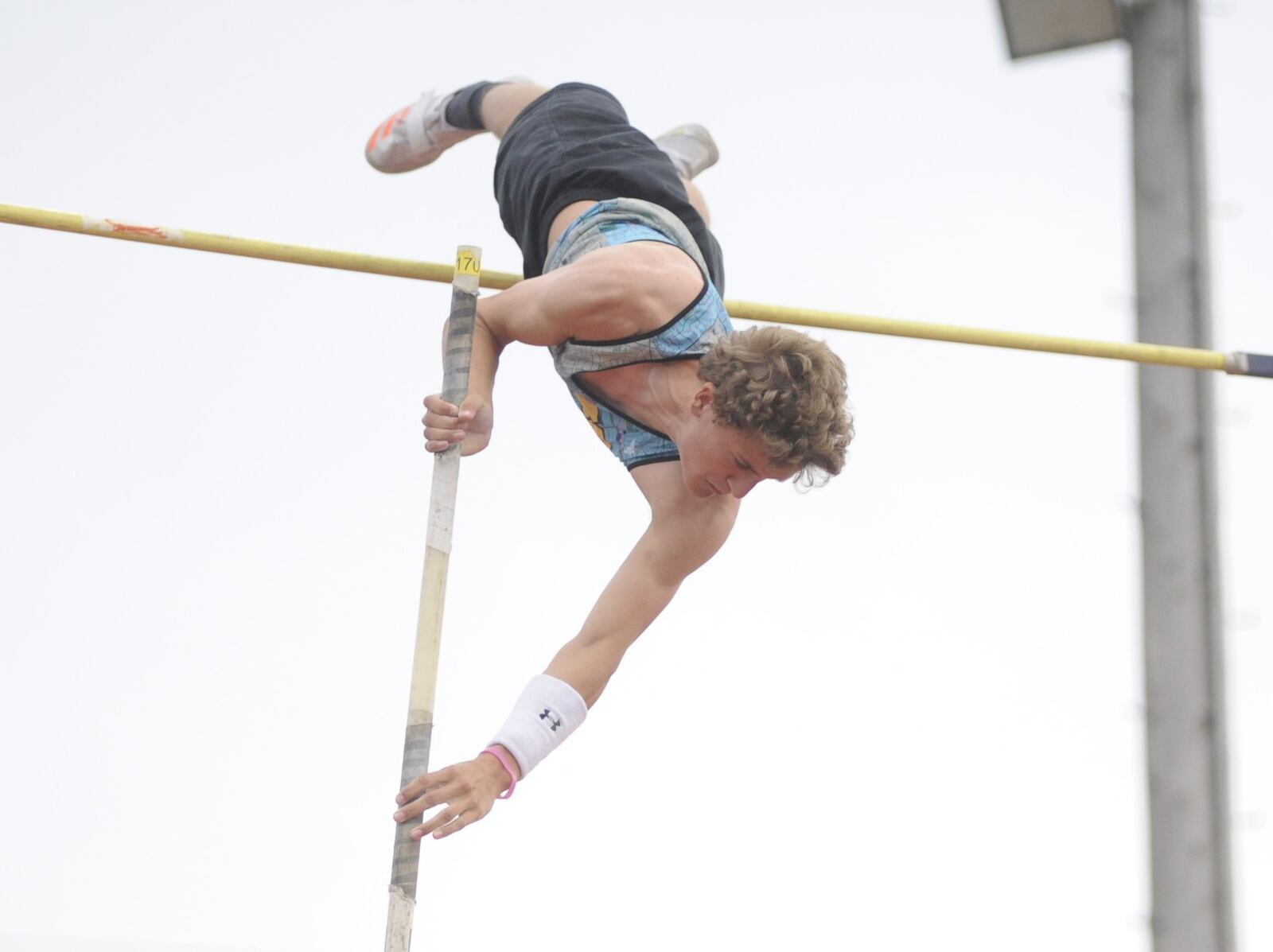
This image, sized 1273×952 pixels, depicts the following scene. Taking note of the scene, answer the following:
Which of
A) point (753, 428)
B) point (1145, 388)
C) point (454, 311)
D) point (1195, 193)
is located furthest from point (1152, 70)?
point (454, 311)

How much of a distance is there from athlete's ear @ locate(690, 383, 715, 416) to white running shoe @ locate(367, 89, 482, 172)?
1.07 m

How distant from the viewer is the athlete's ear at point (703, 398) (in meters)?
3.12

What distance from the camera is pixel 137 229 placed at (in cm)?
327

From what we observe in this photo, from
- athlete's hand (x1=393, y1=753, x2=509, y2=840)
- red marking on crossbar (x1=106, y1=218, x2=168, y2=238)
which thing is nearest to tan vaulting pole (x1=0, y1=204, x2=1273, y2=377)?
red marking on crossbar (x1=106, y1=218, x2=168, y2=238)

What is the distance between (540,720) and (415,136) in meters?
1.45

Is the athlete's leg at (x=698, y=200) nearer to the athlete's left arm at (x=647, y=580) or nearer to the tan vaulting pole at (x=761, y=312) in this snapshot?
the tan vaulting pole at (x=761, y=312)

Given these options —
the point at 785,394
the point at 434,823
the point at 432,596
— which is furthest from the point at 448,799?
the point at 785,394

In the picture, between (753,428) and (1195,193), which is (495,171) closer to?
(753,428)

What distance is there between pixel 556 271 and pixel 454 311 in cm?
A: 18

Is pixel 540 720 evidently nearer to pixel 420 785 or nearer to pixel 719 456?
pixel 420 785

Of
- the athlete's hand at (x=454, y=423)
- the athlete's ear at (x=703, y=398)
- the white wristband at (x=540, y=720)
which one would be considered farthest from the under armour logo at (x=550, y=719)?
the athlete's ear at (x=703, y=398)

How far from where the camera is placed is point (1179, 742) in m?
3.34

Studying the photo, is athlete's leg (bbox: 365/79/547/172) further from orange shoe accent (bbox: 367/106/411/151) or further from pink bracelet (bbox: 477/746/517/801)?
pink bracelet (bbox: 477/746/517/801)

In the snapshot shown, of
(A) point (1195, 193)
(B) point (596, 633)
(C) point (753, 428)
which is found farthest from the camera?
(A) point (1195, 193)
